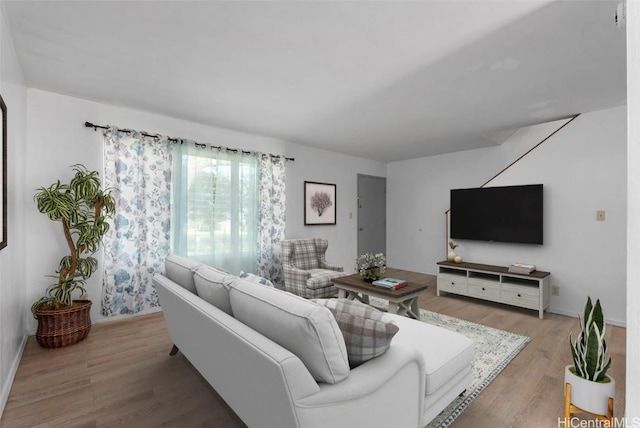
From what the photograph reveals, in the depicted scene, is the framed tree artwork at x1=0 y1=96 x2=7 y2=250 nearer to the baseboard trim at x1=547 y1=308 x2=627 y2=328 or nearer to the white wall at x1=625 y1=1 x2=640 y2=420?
the white wall at x1=625 y1=1 x2=640 y2=420

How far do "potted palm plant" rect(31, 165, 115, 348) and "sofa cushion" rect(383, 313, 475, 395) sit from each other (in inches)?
113

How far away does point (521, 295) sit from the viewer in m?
3.77

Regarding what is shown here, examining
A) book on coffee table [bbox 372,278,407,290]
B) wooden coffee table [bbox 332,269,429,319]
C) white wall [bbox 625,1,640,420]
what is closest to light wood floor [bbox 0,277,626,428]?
wooden coffee table [bbox 332,269,429,319]

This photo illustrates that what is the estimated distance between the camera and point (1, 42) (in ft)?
5.99

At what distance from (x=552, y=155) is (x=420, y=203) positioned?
8.10 feet

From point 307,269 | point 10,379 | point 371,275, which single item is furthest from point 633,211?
point 307,269

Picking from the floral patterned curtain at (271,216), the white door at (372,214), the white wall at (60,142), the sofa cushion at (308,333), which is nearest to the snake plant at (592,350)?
the sofa cushion at (308,333)

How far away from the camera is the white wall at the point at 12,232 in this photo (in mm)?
1962

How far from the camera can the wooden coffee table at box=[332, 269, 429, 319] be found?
10.2 feet

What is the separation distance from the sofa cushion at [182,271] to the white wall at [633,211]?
219 cm

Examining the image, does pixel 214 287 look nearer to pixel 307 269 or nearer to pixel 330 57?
pixel 330 57

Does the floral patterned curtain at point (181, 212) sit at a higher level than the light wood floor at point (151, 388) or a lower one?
higher

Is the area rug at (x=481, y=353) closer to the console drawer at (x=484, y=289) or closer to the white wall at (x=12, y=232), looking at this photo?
the console drawer at (x=484, y=289)

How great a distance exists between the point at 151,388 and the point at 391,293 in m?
2.19
